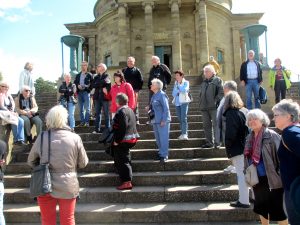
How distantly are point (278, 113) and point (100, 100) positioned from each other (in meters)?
6.59

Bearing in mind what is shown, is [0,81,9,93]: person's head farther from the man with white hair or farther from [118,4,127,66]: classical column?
[118,4,127,66]: classical column

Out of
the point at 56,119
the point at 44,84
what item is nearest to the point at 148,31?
the point at 56,119

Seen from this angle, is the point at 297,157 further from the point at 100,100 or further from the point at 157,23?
the point at 157,23

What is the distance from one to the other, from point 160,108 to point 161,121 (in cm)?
36

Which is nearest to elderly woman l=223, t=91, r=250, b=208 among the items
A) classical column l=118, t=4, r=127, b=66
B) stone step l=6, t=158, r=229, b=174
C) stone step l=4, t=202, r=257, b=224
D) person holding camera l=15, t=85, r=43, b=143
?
stone step l=4, t=202, r=257, b=224

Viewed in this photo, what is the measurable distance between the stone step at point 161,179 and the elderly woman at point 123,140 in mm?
389

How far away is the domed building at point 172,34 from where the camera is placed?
23797 millimetres

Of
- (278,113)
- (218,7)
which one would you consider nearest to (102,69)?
(278,113)

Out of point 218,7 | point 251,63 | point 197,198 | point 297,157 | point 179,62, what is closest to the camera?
point 297,157

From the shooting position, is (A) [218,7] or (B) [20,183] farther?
(A) [218,7]

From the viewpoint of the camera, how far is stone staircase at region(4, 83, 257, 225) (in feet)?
18.5

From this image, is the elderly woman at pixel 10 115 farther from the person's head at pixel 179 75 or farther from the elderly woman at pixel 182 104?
the person's head at pixel 179 75

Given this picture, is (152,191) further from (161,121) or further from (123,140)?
(161,121)

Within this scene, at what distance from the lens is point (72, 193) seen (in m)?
4.29
